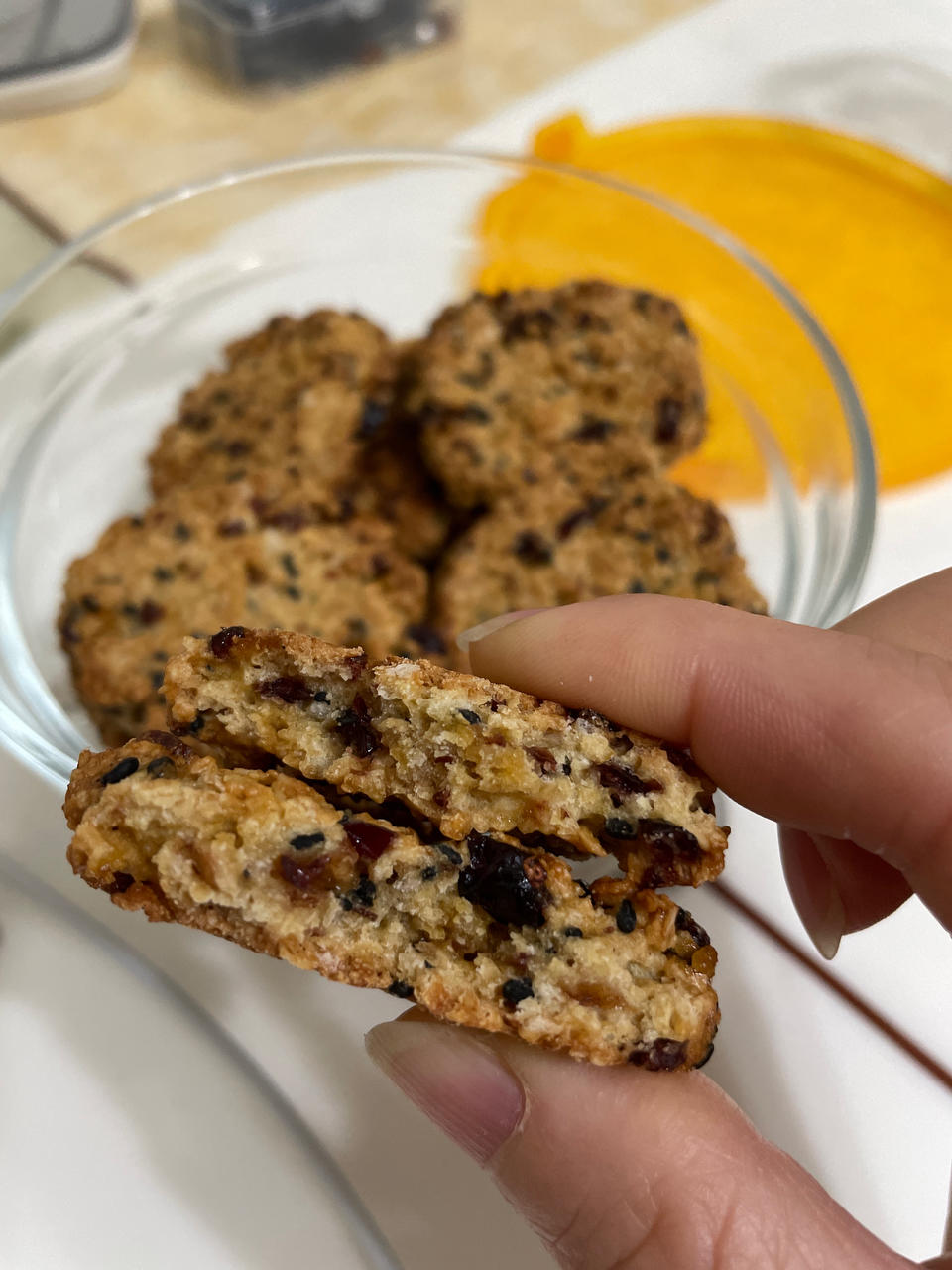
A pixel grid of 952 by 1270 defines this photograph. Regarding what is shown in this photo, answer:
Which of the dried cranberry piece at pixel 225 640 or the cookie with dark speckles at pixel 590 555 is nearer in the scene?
the dried cranberry piece at pixel 225 640

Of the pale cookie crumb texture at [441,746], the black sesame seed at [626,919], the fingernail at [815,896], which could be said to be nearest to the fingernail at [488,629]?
the pale cookie crumb texture at [441,746]

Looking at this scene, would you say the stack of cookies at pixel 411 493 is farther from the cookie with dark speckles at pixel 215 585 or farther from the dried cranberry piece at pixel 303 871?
the dried cranberry piece at pixel 303 871

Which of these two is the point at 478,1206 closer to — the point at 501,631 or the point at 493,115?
the point at 501,631

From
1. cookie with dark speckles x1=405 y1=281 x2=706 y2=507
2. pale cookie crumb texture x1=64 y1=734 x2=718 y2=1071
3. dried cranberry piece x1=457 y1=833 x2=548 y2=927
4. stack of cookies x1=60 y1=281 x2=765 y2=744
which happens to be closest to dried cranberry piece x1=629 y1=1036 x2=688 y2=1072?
pale cookie crumb texture x1=64 y1=734 x2=718 y2=1071

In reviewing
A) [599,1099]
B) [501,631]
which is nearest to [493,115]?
[501,631]

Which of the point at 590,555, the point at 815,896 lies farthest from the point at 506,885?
the point at 590,555

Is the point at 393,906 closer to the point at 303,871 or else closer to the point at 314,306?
the point at 303,871
